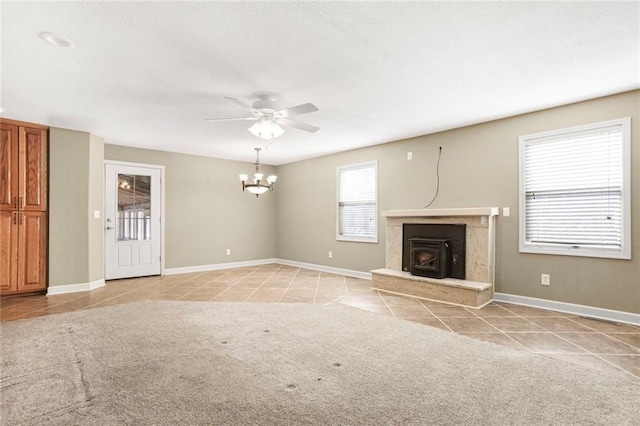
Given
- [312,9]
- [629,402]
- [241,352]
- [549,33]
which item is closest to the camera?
[629,402]

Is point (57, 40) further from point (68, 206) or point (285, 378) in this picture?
point (68, 206)

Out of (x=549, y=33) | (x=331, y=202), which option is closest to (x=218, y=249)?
(x=331, y=202)

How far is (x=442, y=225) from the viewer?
4938mm

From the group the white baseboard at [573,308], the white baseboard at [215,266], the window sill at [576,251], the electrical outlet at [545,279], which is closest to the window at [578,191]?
the window sill at [576,251]

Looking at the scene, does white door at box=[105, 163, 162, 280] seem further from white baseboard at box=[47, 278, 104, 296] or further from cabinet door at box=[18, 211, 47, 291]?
cabinet door at box=[18, 211, 47, 291]

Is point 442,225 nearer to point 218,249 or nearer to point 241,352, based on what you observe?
point 241,352

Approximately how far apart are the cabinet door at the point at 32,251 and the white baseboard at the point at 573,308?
6.53 metres

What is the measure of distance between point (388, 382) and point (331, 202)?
497 centimetres

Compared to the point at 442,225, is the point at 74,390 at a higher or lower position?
lower

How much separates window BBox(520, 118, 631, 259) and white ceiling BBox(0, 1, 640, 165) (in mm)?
484

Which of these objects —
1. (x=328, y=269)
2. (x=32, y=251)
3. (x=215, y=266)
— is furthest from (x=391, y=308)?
(x=32, y=251)

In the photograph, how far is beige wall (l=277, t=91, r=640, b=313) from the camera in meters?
3.69

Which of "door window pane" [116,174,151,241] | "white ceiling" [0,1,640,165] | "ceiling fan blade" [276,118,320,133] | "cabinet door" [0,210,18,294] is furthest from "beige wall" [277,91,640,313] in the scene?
"cabinet door" [0,210,18,294]

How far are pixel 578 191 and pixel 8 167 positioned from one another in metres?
7.51
